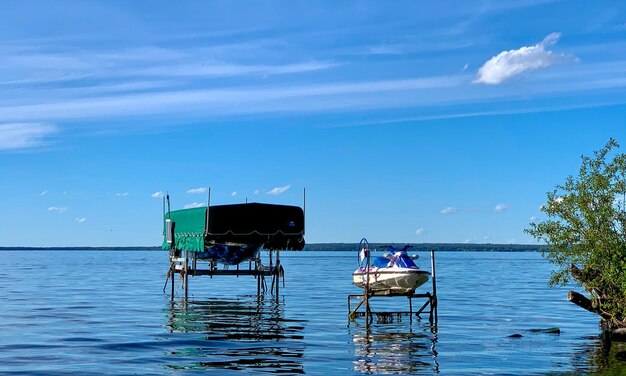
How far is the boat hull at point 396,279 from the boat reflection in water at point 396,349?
181 cm

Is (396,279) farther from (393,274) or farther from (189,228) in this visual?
(189,228)

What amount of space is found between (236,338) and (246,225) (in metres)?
11.1

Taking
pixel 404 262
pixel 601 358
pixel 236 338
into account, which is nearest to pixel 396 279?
pixel 404 262

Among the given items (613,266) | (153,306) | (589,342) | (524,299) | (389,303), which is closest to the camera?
(613,266)

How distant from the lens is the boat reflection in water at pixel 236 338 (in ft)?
86.9

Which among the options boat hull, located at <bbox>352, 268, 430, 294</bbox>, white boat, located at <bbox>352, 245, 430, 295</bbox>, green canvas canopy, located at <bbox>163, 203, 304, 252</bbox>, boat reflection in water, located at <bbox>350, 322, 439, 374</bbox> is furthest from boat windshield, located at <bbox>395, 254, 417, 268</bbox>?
green canvas canopy, located at <bbox>163, 203, 304, 252</bbox>

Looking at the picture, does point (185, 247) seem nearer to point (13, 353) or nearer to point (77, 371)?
point (13, 353)

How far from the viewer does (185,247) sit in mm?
47094

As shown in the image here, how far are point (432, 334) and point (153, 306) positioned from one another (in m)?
20.4

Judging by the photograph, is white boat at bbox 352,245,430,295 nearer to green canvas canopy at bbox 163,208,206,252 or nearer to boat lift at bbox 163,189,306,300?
boat lift at bbox 163,189,306,300

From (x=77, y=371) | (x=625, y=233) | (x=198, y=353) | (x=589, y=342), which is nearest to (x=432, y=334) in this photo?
(x=589, y=342)

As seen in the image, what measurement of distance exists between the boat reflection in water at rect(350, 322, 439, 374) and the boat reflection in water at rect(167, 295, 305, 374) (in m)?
2.22

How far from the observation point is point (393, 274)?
35.9m

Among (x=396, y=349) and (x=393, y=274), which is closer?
(x=396, y=349)
